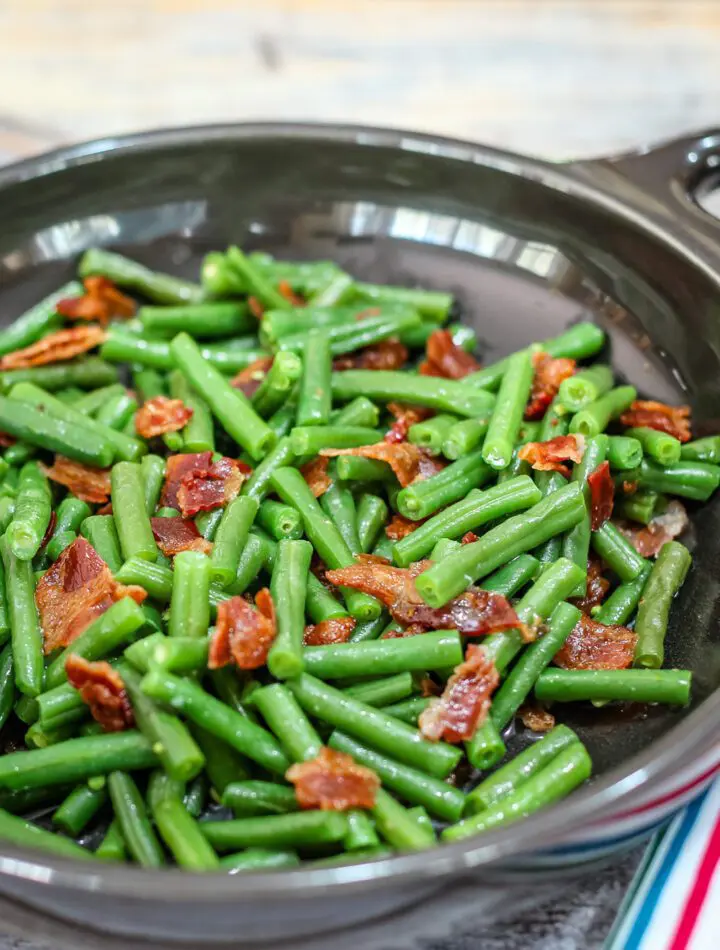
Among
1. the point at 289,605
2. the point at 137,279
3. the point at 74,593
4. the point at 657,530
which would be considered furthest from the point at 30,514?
the point at 657,530

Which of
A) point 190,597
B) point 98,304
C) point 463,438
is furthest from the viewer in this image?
point 98,304

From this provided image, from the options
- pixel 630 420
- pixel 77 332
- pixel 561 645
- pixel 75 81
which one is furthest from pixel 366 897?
pixel 75 81

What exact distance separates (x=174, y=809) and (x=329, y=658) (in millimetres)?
472

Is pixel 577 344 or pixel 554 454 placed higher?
pixel 577 344

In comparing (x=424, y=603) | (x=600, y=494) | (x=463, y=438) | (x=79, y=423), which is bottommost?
(x=424, y=603)

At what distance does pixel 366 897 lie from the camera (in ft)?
5.41

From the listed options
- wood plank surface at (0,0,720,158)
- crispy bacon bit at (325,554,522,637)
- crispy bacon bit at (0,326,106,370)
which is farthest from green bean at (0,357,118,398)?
wood plank surface at (0,0,720,158)

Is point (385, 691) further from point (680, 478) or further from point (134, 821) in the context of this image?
point (680, 478)

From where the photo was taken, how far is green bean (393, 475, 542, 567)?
2521 millimetres

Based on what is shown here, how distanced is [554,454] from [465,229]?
1.28 m

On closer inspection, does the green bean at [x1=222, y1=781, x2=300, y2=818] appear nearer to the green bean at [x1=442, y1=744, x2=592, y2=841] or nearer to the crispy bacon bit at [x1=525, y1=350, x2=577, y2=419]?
the green bean at [x1=442, y1=744, x2=592, y2=841]

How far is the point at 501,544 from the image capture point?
2459mm

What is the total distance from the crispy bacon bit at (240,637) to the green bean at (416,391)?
1.03 metres

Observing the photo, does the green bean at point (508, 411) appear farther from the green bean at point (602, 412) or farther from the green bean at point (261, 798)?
the green bean at point (261, 798)
